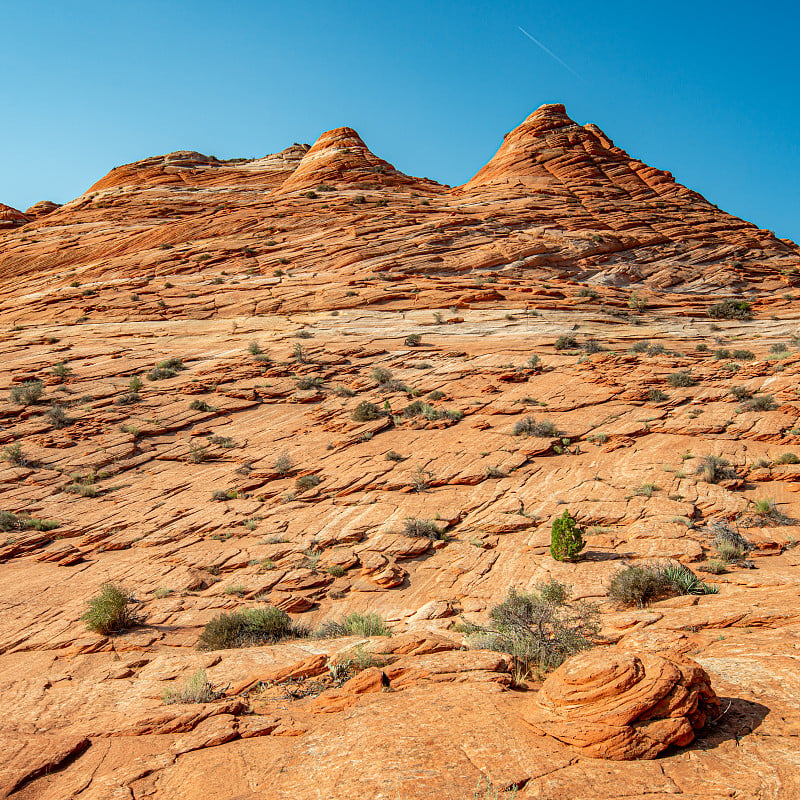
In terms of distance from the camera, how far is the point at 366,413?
17734mm

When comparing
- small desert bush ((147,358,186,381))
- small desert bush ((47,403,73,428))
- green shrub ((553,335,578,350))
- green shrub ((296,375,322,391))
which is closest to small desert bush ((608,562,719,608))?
green shrub ((296,375,322,391))

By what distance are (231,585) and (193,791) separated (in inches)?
253

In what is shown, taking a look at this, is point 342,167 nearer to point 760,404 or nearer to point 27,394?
point 27,394

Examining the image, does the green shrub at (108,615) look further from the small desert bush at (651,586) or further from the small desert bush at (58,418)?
the small desert bush at (58,418)

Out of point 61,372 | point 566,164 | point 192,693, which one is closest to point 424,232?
point 566,164

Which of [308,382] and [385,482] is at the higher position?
[308,382]

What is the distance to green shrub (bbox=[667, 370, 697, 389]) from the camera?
698 inches

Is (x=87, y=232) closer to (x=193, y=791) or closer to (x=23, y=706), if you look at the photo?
(x=23, y=706)

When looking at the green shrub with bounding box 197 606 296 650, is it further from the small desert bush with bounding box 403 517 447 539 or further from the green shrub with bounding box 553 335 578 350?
the green shrub with bounding box 553 335 578 350

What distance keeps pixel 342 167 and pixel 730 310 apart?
115 feet

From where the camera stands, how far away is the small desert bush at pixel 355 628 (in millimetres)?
7680

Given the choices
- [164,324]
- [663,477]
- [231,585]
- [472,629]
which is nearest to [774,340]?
[663,477]

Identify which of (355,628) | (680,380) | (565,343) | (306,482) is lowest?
(355,628)

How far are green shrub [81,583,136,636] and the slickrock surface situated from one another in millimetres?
223
